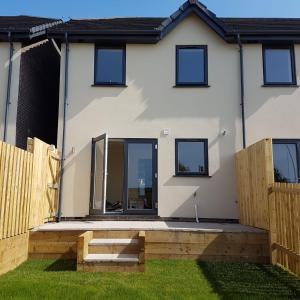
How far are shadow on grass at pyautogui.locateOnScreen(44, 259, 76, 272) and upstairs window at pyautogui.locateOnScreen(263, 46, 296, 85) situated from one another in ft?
24.6

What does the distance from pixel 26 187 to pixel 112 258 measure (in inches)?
92.9

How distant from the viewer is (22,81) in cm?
1085

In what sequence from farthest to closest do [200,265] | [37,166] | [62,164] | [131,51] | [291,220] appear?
[131,51], [62,164], [37,166], [200,265], [291,220]

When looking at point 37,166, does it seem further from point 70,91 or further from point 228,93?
point 228,93

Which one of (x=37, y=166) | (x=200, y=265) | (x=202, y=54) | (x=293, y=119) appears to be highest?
(x=202, y=54)

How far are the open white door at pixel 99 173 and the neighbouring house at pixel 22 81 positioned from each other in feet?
7.53

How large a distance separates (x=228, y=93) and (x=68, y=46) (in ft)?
16.4

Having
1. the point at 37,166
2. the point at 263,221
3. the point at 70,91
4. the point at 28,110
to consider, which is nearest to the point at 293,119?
the point at 263,221

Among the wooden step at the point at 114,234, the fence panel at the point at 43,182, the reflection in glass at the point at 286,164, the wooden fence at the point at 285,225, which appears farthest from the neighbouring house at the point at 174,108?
the wooden fence at the point at 285,225

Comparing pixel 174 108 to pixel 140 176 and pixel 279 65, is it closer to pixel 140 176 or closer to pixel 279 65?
pixel 140 176

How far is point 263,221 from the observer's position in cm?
782

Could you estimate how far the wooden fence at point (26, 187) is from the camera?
647 cm

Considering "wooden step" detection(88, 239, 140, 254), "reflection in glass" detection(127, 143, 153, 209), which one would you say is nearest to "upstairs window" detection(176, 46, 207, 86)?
"reflection in glass" detection(127, 143, 153, 209)

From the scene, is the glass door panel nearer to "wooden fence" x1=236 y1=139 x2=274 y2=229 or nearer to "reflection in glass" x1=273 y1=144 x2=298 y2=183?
"wooden fence" x1=236 y1=139 x2=274 y2=229
